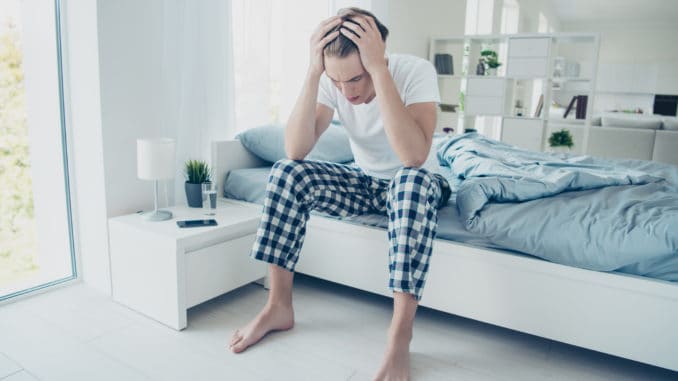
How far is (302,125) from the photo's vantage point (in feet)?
4.93

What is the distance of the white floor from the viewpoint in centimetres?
130

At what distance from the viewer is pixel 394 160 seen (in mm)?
1610

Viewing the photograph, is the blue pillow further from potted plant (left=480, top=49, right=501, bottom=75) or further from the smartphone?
potted plant (left=480, top=49, right=501, bottom=75)

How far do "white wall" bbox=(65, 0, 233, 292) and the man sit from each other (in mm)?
678

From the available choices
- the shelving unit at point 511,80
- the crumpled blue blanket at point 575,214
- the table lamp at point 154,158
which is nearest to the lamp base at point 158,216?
the table lamp at point 154,158

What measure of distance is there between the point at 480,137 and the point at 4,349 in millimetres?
2159

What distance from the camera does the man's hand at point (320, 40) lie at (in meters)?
1.34

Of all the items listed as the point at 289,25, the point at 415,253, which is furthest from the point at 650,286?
the point at 289,25

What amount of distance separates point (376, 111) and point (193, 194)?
81 cm

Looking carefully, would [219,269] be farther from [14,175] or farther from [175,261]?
[14,175]

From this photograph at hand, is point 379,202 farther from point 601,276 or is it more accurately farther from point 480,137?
point 480,137

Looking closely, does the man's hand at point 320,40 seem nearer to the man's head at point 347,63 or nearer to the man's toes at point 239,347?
the man's head at point 347,63

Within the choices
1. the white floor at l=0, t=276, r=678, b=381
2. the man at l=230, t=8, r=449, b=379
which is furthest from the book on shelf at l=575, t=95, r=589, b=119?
the white floor at l=0, t=276, r=678, b=381

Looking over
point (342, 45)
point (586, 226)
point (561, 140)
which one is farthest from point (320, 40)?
point (561, 140)
